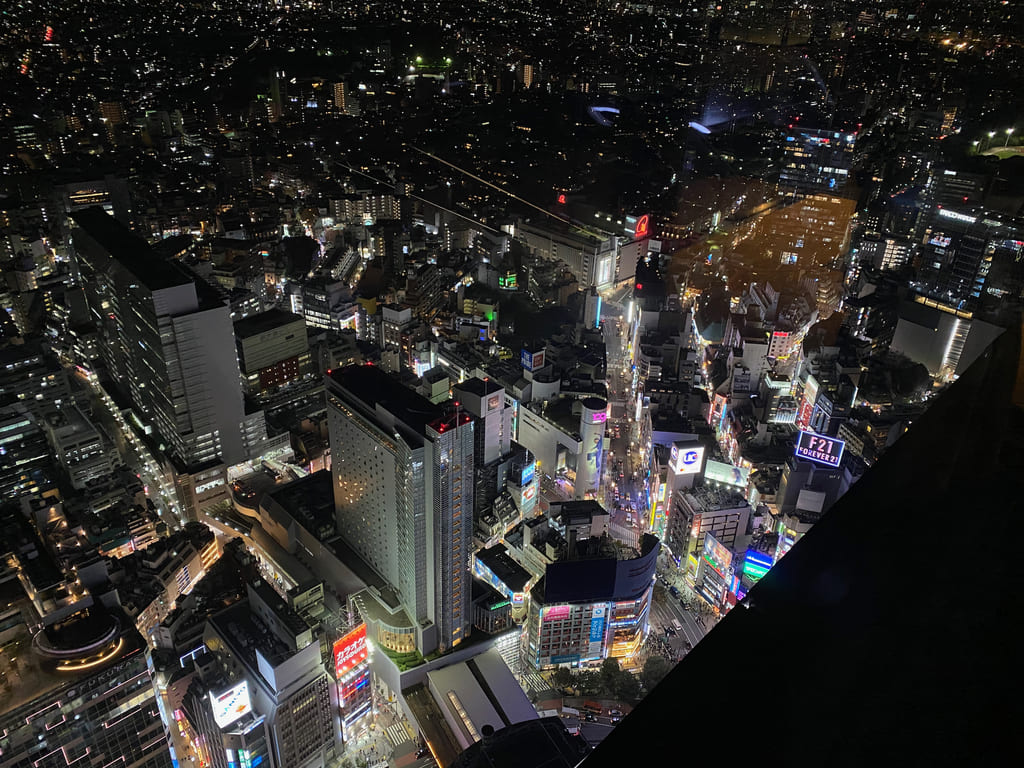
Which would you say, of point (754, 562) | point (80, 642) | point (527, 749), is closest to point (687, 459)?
point (754, 562)

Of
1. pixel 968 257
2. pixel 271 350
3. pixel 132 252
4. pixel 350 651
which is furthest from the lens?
pixel 271 350

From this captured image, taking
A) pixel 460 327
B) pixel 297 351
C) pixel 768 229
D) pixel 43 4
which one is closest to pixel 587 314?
pixel 460 327

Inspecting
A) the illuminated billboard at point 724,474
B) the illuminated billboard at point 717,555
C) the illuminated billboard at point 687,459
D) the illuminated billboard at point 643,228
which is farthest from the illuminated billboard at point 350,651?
the illuminated billboard at point 643,228

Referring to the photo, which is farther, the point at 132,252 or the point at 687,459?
the point at 132,252

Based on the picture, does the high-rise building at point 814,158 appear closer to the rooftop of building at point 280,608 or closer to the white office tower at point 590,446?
the white office tower at point 590,446

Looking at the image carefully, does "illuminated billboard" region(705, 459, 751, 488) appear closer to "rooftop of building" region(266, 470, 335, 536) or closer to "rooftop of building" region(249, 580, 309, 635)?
"rooftop of building" region(266, 470, 335, 536)

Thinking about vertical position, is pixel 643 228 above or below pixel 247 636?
above

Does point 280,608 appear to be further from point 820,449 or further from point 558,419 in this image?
point 820,449

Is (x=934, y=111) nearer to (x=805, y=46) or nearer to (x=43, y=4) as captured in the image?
(x=805, y=46)
